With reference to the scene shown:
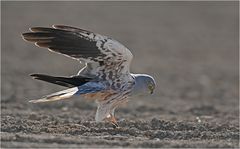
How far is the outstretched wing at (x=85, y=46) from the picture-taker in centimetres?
1148

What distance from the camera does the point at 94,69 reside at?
1194 cm

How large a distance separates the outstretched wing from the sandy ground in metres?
0.99

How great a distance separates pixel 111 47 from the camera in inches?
454

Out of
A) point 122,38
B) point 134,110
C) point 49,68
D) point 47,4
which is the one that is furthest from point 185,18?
point 134,110

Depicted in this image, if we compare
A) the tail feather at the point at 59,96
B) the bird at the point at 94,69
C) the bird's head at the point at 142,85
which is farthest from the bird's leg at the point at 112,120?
the tail feather at the point at 59,96

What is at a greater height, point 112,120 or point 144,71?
point 144,71

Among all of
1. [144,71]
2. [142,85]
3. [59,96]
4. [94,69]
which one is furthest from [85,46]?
[144,71]

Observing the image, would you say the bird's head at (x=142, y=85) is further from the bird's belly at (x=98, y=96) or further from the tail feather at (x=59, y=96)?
the tail feather at (x=59, y=96)

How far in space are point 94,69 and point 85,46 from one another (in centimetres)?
44

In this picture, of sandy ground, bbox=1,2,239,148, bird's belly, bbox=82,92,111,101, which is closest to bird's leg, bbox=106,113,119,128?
sandy ground, bbox=1,2,239,148

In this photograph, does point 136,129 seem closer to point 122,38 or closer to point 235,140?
point 235,140

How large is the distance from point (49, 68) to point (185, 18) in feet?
62.5

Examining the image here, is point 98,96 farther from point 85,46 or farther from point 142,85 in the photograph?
point 85,46

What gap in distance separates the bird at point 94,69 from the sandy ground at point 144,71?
0.51 m
